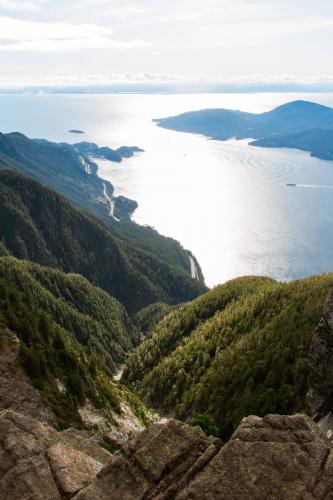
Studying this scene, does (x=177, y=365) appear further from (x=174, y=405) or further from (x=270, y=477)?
(x=270, y=477)

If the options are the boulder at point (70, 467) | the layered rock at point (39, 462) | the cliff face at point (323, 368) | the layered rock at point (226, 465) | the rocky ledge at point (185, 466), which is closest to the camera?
the layered rock at point (226, 465)

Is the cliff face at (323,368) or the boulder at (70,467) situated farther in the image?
the cliff face at (323,368)

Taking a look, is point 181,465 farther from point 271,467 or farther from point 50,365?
point 50,365

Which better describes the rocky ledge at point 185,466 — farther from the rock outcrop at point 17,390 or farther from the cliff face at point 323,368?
the rock outcrop at point 17,390

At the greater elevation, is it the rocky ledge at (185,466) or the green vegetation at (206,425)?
the rocky ledge at (185,466)

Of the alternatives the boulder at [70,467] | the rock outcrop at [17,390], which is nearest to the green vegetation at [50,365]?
the rock outcrop at [17,390]
